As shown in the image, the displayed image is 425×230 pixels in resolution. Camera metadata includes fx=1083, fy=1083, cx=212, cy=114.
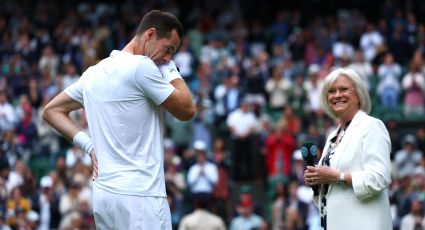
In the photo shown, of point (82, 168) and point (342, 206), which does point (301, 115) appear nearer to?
point (82, 168)

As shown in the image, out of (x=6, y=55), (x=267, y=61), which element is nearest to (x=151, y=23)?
(x=267, y=61)

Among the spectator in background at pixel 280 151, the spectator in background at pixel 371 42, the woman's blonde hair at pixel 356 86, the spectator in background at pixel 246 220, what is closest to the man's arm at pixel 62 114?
the woman's blonde hair at pixel 356 86

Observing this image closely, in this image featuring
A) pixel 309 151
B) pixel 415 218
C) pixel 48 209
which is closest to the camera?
pixel 309 151

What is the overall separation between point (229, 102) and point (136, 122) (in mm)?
14869

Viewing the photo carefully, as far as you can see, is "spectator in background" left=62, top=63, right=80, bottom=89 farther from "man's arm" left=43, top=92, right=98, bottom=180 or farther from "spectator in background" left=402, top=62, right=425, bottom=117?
"man's arm" left=43, top=92, right=98, bottom=180

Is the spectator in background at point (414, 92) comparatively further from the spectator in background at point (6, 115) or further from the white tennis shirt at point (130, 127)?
the white tennis shirt at point (130, 127)

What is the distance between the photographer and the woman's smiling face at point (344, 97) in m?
6.66

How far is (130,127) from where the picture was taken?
5977 millimetres

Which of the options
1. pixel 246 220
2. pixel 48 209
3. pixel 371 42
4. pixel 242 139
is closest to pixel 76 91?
pixel 246 220

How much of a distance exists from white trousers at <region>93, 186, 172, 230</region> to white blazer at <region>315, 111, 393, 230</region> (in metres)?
1.12

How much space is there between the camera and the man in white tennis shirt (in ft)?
19.5

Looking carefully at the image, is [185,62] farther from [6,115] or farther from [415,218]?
[415,218]

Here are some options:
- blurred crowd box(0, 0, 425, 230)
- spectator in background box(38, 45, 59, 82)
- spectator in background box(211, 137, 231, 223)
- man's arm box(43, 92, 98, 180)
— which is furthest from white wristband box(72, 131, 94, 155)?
spectator in background box(38, 45, 59, 82)

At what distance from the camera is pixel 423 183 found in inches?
643
